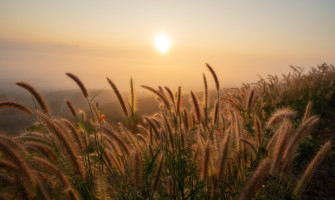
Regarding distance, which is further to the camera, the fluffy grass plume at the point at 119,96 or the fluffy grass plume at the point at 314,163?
the fluffy grass plume at the point at 119,96

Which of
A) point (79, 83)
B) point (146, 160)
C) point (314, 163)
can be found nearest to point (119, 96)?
point (79, 83)

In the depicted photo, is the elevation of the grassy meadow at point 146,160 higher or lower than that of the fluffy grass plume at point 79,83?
lower

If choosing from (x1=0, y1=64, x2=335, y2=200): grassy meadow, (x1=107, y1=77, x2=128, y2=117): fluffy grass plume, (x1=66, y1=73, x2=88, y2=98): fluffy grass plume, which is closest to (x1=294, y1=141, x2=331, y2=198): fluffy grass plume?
(x1=0, y1=64, x2=335, y2=200): grassy meadow

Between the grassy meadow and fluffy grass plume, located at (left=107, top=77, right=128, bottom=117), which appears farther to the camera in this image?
fluffy grass plume, located at (left=107, top=77, right=128, bottom=117)

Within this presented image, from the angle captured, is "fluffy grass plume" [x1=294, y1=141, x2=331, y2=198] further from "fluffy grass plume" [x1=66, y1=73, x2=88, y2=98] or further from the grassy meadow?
"fluffy grass plume" [x1=66, y1=73, x2=88, y2=98]

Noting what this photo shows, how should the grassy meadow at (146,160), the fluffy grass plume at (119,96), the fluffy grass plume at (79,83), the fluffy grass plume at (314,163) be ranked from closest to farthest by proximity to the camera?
the grassy meadow at (146,160) → the fluffy grass plume at (314,163) → the fluffy grass plume at (79,83) → the fluffy grass plume at (119,96)

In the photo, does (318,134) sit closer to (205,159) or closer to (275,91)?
(275,91)

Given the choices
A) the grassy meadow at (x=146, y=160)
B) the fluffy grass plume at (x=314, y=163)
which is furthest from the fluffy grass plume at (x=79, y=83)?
the fluffy grass plume at (x=314, y=163)

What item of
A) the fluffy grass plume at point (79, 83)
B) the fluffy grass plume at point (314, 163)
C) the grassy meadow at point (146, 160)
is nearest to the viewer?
the grassy meadow at point (146, 160)

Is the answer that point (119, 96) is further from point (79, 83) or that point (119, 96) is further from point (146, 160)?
point (146, 160)

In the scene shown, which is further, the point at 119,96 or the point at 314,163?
the point at 119,96

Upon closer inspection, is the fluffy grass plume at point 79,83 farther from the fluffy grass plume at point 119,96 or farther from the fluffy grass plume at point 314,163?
the fluffy grass plume at point 314,163

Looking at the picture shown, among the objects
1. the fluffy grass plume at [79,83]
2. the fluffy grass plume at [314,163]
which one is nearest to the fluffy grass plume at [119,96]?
the fluffy grass plume at [79,83]

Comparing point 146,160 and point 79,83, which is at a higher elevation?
point 79,83
